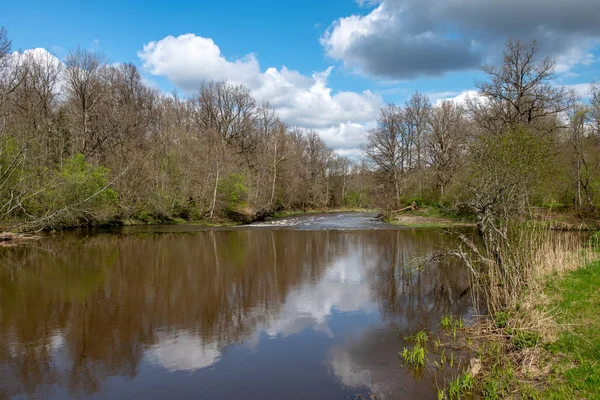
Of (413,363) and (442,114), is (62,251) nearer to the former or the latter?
(413,363)

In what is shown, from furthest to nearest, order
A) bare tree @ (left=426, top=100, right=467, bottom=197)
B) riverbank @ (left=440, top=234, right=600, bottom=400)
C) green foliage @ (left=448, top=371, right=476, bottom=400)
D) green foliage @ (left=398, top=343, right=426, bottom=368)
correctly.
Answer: bare tree @ (left=426, top=100, right=467, bottom=197), green foliage @ (left=398, top=343, right=426, bottom=368), green foliage @ (left=448, top=371, right=476, bottom=400), riverbank @ (left=440, top=234, right=600, bottom=400)

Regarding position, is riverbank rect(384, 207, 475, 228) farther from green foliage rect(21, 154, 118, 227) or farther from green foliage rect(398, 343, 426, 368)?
green foliage rect(398, 343, 426, 368)

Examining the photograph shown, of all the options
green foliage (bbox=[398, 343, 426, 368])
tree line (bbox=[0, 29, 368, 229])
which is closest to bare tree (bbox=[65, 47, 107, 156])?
tree line (bbox=[0, 29, 368, 229])

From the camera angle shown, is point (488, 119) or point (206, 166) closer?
point (488, 119)

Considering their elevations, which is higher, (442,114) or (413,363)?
(442,114)

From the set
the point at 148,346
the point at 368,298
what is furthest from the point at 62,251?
the point at 368,298

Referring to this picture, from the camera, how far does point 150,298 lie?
10.9 meters

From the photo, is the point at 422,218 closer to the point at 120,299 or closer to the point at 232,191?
the point at 232,191

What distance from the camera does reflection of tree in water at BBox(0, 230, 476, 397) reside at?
22.8ft

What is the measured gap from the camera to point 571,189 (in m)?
29.3

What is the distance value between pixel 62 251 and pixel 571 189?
33.7 m

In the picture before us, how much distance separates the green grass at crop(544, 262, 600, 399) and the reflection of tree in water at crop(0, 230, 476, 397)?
9.02 ft

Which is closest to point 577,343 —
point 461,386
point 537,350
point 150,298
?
point 537,350

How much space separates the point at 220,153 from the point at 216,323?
2854cm
